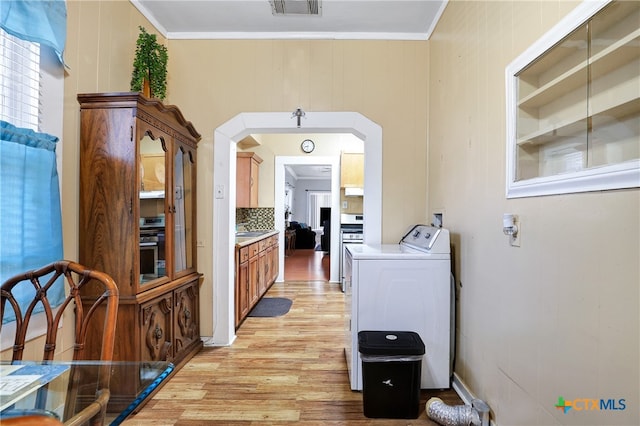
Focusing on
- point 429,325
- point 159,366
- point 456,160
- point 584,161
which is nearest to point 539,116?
point 584,161

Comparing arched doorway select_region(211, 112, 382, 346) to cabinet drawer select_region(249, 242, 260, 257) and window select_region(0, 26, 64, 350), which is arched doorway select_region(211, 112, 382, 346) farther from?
window select_region(0, 26, 64, 350)

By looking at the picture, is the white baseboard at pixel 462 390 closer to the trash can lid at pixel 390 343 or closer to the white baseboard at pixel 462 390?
the white baseboard at pixel 462 390

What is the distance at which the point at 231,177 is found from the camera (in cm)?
280

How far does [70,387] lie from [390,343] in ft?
4.78

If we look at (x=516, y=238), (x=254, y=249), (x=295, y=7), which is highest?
(x=295, y=7)

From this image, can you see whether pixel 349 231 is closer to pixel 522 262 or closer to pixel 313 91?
pixel 313 91

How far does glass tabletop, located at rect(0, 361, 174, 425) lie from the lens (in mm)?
818

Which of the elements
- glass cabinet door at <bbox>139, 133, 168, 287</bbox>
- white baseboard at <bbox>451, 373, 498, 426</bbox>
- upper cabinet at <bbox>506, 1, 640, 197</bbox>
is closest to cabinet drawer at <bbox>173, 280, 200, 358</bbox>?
glass cabinet door at <bbox>139, 133, 168, 287</bbox>

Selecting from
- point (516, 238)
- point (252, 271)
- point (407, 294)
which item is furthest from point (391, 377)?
point (252, 271)

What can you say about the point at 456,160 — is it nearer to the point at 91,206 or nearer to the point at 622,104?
the point at 622,104

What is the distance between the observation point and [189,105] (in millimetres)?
2797

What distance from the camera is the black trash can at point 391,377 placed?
1733 mm

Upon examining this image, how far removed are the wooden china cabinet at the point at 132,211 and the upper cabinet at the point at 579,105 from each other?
2.09m

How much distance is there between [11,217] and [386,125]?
8.37 feet
